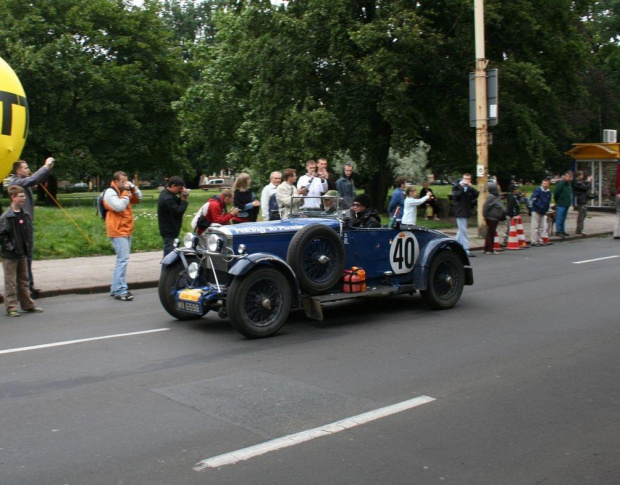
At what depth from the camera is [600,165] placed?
97.3 feet

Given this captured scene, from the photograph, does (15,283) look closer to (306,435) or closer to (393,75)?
(306,435)

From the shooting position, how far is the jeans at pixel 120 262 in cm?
1126

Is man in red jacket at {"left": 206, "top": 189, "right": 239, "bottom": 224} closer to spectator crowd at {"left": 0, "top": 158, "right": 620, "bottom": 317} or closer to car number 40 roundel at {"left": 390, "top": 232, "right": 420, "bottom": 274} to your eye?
spectator crowd at {"left": 0, "top": 158, "right": 620, "bottom": 317}

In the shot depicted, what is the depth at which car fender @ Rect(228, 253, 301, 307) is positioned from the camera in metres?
8.05

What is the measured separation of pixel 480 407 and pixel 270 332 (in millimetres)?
3155

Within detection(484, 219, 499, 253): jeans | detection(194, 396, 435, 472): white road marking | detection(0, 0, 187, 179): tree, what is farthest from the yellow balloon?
detection(0, 0, 187, 179): tree

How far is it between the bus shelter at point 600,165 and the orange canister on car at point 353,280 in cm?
2230

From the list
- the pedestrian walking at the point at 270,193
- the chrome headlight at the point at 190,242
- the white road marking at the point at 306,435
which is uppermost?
the pedestrian walking at the point at 270,193

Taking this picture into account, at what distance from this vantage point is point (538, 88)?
76.4 feet

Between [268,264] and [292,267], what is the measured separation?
1.43 feet

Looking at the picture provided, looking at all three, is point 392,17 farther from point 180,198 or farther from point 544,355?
point 544,355

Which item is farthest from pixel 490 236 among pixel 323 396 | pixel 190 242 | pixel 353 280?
pixel 323 396

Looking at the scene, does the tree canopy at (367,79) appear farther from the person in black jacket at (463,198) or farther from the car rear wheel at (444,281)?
the car rear wheel at (444,281)

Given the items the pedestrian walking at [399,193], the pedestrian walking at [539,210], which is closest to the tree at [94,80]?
the pedestrian walking at [399,193]
